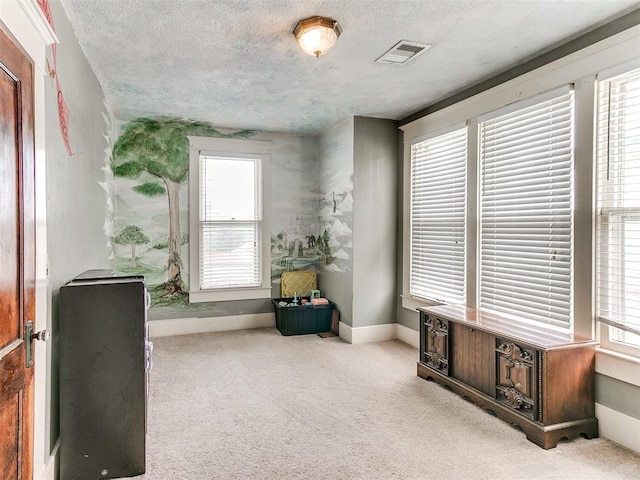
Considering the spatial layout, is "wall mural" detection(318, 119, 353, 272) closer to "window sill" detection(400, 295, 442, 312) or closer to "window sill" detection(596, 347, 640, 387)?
"window sill" detection(400, 295, 442, 312)

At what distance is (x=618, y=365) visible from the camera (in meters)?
2.54

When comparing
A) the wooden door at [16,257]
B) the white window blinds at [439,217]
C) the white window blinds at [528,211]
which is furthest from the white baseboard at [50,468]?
the white window blinds at [439,217]

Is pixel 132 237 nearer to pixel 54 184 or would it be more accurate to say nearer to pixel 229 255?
pixel 229 255

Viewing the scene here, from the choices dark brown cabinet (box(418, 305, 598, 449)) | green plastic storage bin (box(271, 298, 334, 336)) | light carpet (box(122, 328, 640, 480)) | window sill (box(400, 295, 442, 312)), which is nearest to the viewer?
light carpet (box(122, 328, 640, 480))

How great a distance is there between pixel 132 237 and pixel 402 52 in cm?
371

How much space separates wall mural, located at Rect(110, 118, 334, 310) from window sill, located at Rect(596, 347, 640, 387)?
321 centimetres

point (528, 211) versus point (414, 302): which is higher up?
point (528, 211)

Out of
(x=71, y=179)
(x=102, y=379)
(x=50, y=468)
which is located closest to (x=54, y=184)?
(x=71, y=179)

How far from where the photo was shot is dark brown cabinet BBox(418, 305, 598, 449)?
8.34ft

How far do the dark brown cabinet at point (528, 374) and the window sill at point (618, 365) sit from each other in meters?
0.05

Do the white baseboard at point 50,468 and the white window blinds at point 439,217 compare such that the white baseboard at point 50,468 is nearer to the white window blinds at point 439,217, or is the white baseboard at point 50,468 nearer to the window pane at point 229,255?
the window pane at point 229,255

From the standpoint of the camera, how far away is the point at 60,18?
238 centimetres

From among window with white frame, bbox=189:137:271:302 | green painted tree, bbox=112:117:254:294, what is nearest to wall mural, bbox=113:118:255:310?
green painted tree, bbox=112:117:254:294

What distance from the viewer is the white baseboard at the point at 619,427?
8.12 feet
